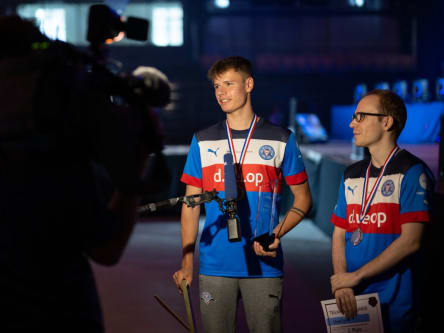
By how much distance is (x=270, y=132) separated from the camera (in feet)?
8.68

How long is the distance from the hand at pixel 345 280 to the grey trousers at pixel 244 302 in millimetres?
457

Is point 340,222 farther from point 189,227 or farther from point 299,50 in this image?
point 299,50

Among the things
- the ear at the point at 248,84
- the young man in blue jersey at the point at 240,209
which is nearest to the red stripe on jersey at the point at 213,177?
the young man in blue jersey at the point at 240,209

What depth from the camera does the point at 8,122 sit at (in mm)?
1060

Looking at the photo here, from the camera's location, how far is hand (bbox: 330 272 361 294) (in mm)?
2002

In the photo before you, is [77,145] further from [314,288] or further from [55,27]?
[314,288]

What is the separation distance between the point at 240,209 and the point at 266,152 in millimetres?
290

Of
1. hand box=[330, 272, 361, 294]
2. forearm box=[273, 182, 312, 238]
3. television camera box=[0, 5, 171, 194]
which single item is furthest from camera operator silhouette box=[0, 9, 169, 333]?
forearm box=[273, 182, 312, 238]

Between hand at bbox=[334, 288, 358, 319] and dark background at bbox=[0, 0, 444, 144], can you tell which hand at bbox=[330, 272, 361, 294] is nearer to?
hand at bbox=[334, 288, 358, 319]

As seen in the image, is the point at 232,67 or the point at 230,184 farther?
the point at 232,67

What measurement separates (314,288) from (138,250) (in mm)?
2711

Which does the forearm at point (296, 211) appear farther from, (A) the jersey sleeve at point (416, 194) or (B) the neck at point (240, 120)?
(A) the jersey sleeve at point (416, 194)

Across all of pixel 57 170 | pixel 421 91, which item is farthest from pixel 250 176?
pixel 421 91

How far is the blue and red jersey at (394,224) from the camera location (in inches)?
79.8
